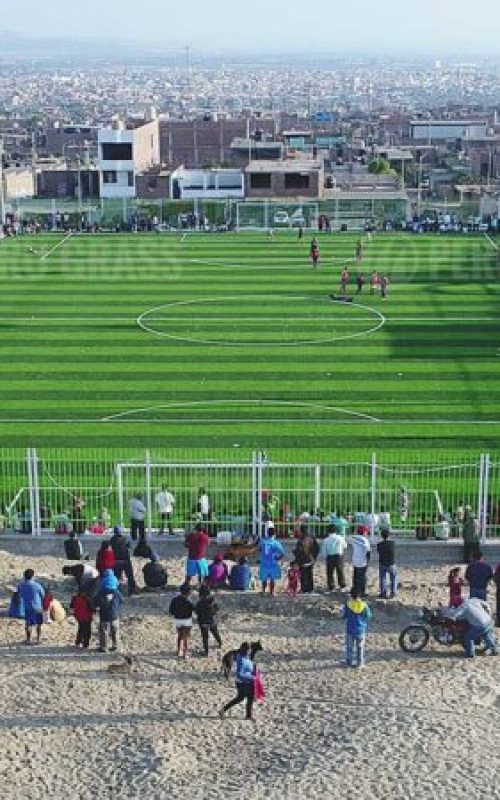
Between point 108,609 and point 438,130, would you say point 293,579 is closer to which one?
point 108,609

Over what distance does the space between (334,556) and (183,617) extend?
12.5ft

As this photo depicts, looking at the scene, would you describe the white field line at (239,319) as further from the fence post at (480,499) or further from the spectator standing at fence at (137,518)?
the spectator standing at fence at (137,518)

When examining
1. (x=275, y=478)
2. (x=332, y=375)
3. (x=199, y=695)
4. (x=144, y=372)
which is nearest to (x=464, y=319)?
(x=332, y=375)

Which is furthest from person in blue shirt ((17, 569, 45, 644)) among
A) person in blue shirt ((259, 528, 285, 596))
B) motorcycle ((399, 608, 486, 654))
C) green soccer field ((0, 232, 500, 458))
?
green soccer field ((0, 232, 500, 458))

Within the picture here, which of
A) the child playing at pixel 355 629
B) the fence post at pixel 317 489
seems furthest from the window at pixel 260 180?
the child playing at pixel 355 629

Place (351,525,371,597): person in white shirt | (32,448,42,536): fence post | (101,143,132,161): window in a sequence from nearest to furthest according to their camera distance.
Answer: (351,525,371,597): person in white shirt
(32,448,42,536): fence post
(101,143,132,161): window

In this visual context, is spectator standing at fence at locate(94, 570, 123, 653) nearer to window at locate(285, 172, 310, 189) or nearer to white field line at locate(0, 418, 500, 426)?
white field line at locate(0, 418, 500, 426)

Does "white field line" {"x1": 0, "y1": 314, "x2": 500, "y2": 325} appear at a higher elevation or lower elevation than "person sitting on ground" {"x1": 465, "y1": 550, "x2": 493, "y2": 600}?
lower

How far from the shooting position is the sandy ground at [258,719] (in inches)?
601

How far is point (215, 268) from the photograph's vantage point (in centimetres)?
5791

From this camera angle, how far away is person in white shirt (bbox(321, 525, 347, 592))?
69.5ft

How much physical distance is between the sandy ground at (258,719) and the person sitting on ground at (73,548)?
2.95 meters

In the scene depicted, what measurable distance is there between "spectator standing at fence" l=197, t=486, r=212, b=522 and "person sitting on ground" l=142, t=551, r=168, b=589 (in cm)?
312

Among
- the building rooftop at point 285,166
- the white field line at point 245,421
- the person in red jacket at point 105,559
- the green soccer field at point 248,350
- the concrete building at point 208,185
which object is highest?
the building rooftop at point 285,166
